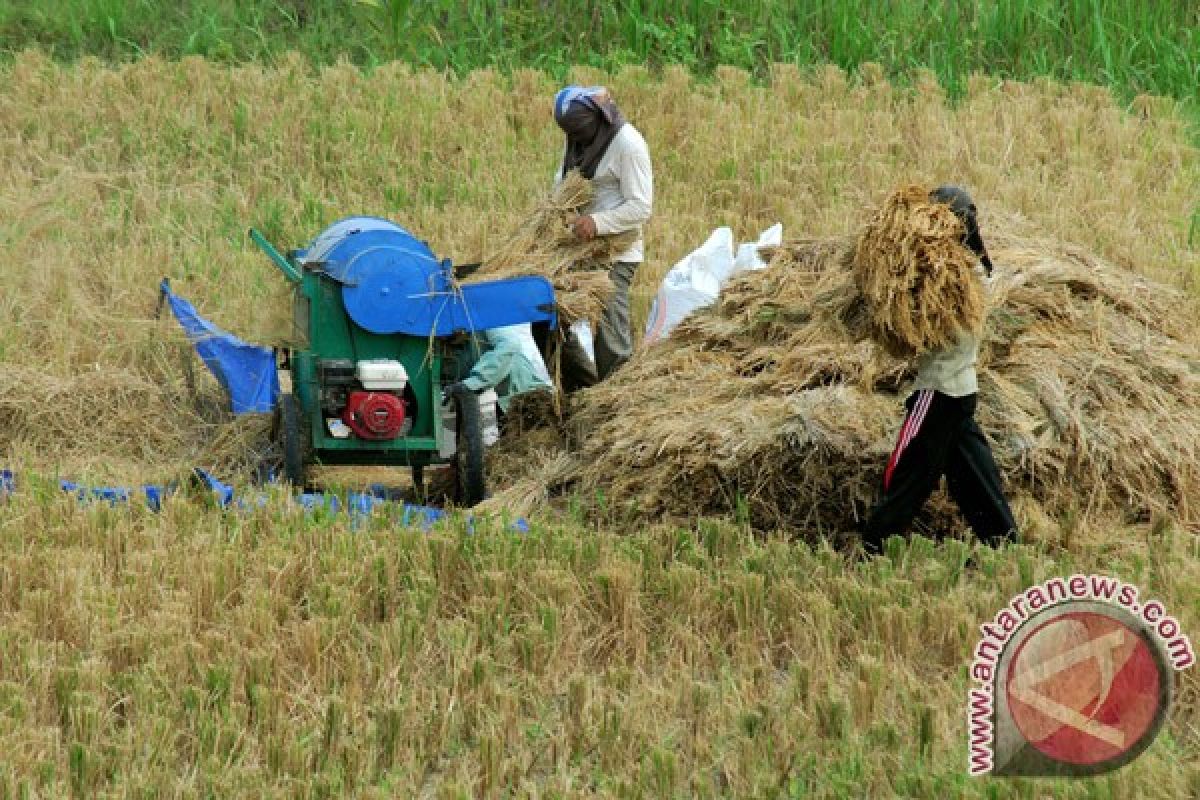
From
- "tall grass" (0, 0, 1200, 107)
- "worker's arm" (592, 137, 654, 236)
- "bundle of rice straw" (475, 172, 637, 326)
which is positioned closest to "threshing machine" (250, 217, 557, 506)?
"bundle of rice straw" (475, 172, 637, 326)

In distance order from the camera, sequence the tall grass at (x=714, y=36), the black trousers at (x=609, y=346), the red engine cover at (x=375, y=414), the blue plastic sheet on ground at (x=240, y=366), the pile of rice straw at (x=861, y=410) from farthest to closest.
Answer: the tall grass at (x=714, y=36) < the blue plastic sheet on ground at (x=240, y=366) < the black trousers at (x=609, y=346) < the red engine cover at (x=375, y=414) < the pile of rice straw at (x=861, y=410)

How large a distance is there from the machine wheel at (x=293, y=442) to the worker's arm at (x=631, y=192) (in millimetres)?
1563

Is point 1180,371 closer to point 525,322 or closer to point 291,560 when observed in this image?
point 525,322

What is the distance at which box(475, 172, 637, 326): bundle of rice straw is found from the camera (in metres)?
7.95

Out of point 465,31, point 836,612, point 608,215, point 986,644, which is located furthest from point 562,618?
point 465,31

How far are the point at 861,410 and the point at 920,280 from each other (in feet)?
2.62

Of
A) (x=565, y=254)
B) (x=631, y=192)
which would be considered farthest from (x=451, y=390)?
(x=631, y=192)

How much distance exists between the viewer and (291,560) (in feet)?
20.4

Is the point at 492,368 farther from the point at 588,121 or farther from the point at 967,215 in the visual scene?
the point at 967,215

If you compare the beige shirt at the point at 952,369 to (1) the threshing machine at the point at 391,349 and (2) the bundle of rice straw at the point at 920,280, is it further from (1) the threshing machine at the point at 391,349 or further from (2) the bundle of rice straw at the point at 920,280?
(1) the threshing machine at the point at 391,349

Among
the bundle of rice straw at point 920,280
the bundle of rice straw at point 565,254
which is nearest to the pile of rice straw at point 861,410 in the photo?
the bundle of rice straw at point 920,280

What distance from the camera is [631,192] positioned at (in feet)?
27.2

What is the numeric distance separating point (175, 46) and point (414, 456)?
681 centimetres

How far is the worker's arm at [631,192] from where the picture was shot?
824 centimetres
